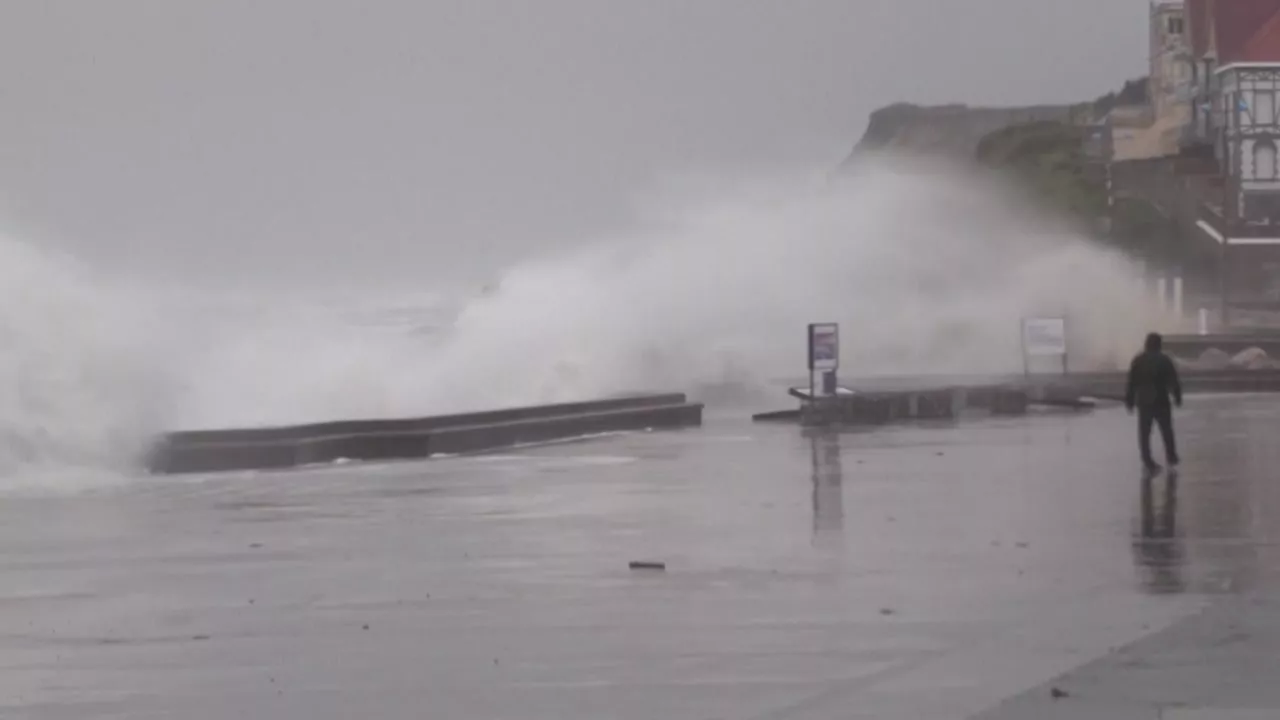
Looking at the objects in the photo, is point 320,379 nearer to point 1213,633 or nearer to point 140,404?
point 140,404

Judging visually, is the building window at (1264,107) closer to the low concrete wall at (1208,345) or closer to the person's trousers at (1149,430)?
the low concrete wall at (1208,345)

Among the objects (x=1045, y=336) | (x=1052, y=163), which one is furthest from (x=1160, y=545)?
(x=1052, y=163)

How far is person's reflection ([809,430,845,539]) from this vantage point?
1758 centimetres

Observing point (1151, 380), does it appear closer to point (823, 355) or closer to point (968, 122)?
point (823, 355)

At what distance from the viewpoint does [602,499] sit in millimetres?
20266

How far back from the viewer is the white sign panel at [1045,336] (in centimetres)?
4356

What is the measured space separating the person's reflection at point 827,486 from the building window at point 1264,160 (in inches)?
2317

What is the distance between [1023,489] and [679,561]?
6354mm

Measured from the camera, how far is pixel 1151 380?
77.7ft

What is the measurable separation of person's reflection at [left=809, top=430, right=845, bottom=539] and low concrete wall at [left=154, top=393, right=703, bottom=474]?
3.24 m

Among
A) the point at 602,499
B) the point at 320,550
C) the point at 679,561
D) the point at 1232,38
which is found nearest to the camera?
the point at 679,561

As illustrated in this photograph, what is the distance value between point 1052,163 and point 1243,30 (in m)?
12.7

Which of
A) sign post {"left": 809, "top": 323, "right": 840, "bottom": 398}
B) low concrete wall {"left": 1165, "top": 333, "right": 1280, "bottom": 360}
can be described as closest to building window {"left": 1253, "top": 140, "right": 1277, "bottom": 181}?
low concrete wall {"left": 1165, "top": 333, "right": 1280, "bottom": 360}

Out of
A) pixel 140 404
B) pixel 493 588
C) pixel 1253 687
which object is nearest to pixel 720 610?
pixel 493 588
